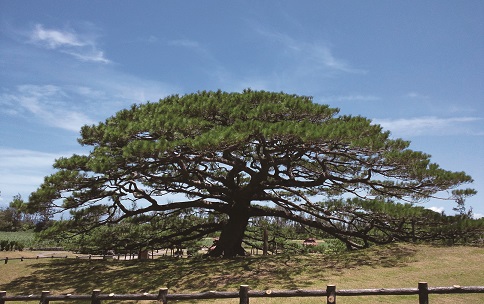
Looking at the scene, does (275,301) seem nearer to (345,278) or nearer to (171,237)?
(345,278)

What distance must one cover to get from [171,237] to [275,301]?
31.7ft

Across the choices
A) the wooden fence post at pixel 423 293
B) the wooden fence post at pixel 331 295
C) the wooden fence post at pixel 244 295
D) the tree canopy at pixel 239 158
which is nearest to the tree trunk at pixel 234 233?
the tree canopy at pixel 239 158

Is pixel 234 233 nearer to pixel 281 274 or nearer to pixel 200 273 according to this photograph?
pixel 200 273

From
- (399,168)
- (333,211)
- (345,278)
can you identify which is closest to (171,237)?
(333,211)

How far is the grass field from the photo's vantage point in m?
9.72

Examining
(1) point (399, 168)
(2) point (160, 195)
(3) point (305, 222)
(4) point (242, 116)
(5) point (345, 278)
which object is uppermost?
(4) point (242, 116)

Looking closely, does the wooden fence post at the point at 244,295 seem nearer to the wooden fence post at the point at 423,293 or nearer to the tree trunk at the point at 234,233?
the wooden fence post at the point at 423,293

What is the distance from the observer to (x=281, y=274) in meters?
11.1

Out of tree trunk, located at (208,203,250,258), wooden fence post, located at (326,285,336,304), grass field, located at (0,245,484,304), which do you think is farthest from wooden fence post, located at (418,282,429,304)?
tree trunk, located at (208,203,250,258)

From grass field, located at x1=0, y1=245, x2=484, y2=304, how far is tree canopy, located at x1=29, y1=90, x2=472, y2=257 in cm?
181

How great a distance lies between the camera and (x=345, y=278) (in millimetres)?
10359

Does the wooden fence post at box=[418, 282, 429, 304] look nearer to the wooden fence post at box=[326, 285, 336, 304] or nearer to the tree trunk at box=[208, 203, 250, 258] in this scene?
the wooden fence post at box=[326, 285, 336, 304]

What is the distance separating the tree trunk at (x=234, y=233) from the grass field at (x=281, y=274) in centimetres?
129

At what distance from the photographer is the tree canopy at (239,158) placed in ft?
33.3
